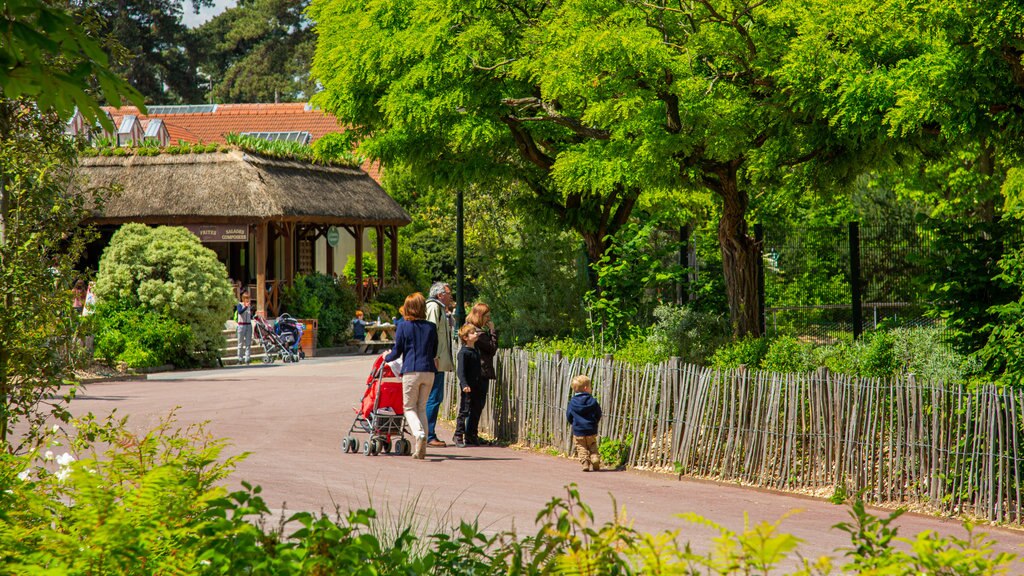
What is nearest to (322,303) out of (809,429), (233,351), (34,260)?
(233,351)

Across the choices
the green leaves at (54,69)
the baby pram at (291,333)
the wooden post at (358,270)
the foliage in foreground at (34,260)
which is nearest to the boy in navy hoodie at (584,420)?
the foliage in foreground at (34,260)

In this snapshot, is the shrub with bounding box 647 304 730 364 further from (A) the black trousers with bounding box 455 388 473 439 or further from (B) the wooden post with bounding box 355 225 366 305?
(B) the wooden post with bounding box 355 225 366 305

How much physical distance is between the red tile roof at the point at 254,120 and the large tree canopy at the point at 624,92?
33.3 meters

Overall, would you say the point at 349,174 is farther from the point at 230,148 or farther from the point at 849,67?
the point at 849,67

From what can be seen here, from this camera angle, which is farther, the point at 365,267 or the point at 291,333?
the point at 365,267

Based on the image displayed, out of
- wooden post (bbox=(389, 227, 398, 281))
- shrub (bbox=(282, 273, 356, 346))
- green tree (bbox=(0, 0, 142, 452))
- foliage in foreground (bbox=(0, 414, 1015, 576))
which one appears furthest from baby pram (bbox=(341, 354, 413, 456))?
wooden post (bbox=(389, 227, 398, 281))

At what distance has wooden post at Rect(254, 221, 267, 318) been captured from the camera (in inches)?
1202

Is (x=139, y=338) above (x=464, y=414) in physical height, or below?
above

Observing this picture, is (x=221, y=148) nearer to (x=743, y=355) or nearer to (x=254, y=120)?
(x=254, y=120)

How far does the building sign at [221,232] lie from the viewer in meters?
31.0

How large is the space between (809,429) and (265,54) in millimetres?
58695

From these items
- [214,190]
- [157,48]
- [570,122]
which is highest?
[157,48]

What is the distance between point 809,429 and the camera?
988 centimetres

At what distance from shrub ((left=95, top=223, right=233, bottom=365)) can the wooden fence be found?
45.0 ft
